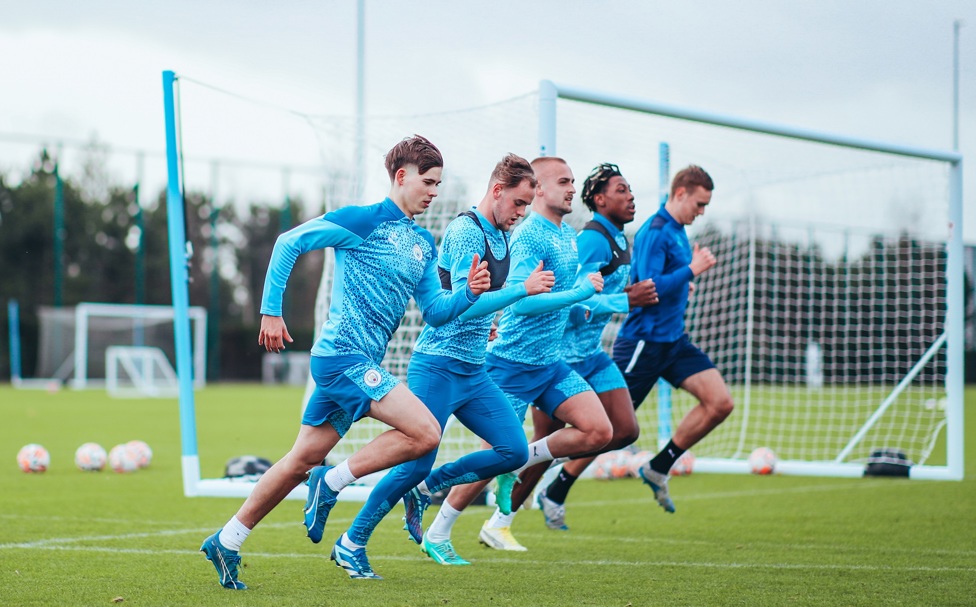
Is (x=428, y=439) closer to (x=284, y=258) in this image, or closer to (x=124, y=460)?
(x=284, y=258)

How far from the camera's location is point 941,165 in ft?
36.9

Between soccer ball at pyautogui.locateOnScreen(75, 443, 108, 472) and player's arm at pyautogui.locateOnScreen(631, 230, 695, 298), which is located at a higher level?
player's arm at pyautogui.locateOnScreen(631, 230, 695, 298)

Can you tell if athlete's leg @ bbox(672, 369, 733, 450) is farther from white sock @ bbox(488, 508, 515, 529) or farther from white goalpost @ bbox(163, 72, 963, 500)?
white goalpost @ bbox(163, 72, 963, 500)

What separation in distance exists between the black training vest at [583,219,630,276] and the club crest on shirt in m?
2.36

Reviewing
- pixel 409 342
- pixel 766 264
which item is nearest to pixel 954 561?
pixel 409 342

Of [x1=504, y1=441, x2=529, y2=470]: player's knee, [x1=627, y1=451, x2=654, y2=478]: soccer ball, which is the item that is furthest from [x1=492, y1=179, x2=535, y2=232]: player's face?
[x1=627, y1=451, x2=654, y2=478]: soccer ball

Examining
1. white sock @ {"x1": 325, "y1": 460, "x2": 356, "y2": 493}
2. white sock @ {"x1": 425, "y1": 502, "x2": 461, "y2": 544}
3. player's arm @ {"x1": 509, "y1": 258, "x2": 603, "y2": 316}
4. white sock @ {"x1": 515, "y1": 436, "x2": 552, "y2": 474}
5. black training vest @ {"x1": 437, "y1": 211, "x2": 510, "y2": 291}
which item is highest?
black training vest @ {"x1": 437, "y1": 211, "x2": 510, "y2": 291}

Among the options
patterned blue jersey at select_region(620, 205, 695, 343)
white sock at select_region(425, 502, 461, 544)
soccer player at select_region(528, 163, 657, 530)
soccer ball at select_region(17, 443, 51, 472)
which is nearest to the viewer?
white sock at select_region(425, 502, 461, 544)

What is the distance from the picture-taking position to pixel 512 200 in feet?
18.6

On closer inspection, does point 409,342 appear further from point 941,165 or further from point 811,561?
point 941,165

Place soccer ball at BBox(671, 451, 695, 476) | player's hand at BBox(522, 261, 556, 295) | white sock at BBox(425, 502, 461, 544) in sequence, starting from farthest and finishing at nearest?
1. soccer ball at BBox(671, 451, 695, 476)
2. white sock at BBox(425, 502, 461, 544)
3. player's hand at BBox(522, 261, 556, 295)

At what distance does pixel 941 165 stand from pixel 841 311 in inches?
391

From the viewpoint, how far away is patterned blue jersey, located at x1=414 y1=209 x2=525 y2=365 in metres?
5.55

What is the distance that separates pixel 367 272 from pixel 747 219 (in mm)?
8905
